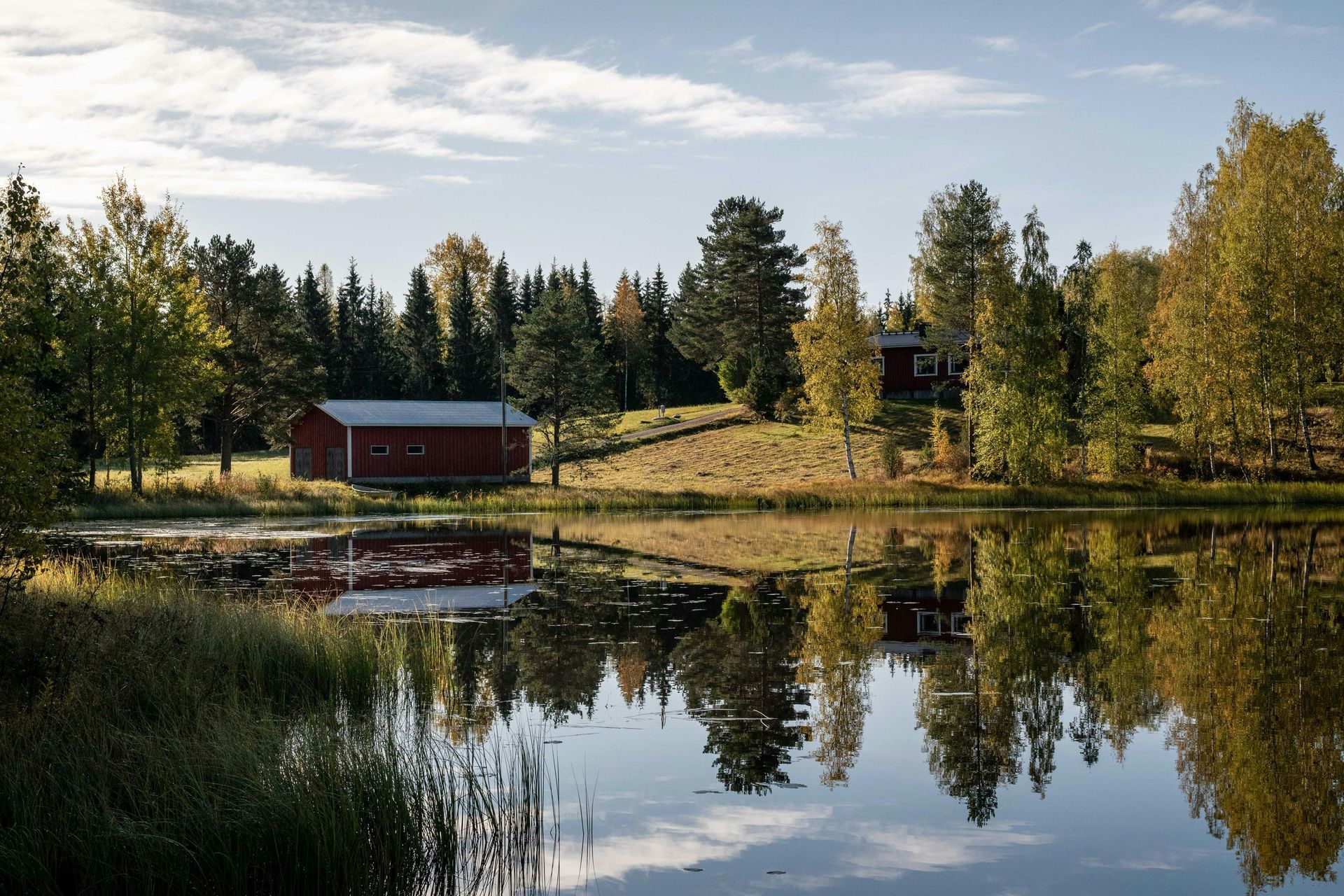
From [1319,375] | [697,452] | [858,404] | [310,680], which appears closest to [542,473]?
[697,452]

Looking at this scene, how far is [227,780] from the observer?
22.5 ft

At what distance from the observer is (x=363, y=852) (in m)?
6.35

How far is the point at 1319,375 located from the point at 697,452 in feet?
101

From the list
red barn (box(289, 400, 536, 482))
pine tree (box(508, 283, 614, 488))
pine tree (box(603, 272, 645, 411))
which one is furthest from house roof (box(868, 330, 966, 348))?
pine tree (box(603, 272, 645, 411))

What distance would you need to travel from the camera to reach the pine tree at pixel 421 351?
82.1 meters

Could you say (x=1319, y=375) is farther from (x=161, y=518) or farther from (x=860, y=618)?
(x=161, y=518)

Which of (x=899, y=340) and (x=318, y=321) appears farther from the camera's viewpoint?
(x=318, y=321)

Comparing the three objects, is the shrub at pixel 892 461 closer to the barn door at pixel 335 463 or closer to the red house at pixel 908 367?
the red house at pixel 908 367

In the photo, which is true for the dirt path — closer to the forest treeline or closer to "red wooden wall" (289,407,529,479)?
the forest treeline

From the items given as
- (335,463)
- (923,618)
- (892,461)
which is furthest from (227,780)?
(335,463)

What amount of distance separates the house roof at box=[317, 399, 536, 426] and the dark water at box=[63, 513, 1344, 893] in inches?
1155

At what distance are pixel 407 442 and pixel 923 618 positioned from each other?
1608 inches

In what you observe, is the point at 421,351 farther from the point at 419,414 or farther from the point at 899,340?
the point at 899,340

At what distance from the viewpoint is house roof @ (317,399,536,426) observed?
5269cm
